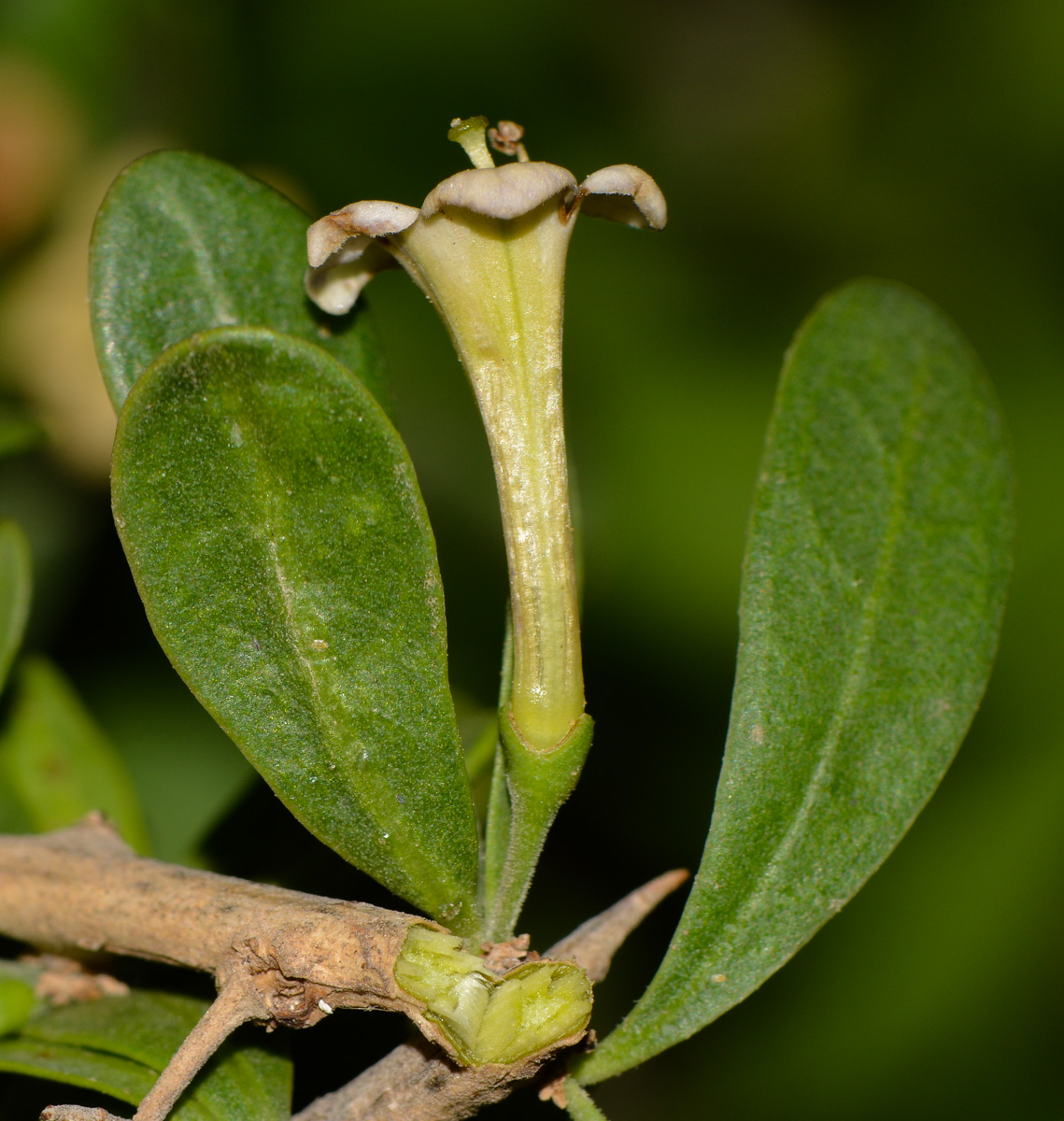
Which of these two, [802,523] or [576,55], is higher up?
[576,55]

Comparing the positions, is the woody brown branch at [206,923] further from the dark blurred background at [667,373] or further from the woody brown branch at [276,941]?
the dark blurred background at [667,373]

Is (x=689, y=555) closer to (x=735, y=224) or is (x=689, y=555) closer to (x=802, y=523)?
(x=735, y=224)

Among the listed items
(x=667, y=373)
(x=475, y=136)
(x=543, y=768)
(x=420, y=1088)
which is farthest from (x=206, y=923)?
(x=667, y=373)

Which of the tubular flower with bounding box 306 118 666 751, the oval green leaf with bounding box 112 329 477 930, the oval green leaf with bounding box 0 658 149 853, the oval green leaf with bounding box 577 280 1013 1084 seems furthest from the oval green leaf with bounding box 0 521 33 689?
the oval green leaf with bounding box 577 280 1013 1084

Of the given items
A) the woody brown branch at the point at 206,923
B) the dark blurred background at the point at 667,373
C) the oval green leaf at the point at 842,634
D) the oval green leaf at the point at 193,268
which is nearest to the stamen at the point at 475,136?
the oval green leaf at the point at 193,268

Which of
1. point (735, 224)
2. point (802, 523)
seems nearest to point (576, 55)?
point (735, 224)

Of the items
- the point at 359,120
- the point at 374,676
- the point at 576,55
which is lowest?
the point at 374,676

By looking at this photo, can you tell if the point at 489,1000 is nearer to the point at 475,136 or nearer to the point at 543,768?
the point at 543,768
